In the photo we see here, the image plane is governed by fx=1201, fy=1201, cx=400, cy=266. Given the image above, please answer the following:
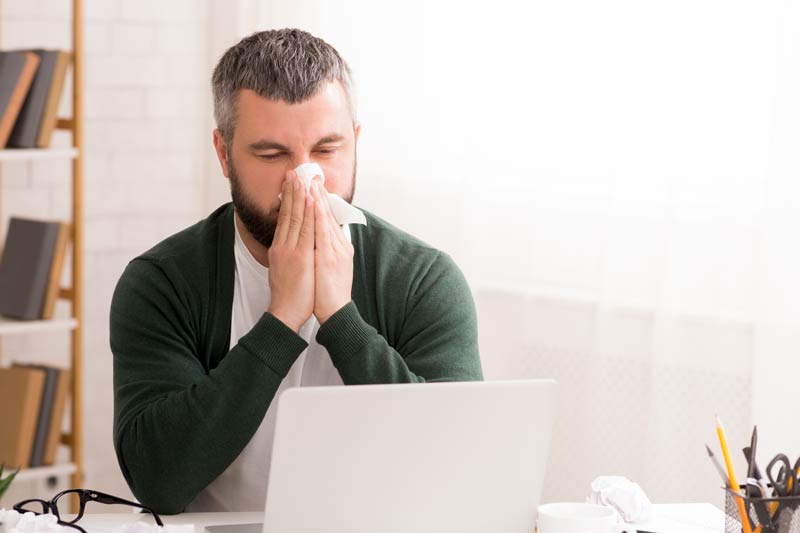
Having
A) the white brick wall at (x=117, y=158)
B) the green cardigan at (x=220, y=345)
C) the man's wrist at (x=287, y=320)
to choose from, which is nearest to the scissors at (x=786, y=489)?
the green cardigan at (x=220, y=345)

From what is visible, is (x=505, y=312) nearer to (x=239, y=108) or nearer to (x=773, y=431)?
(x=773, y=431)

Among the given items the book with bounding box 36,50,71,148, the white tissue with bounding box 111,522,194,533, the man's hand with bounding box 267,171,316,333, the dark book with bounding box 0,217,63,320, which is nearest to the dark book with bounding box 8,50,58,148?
the book with bounding box 36,50,71,148

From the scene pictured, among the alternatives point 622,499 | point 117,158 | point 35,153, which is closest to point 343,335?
point 622,499

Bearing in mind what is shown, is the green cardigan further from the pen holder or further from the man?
the pen holder

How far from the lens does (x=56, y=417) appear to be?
2938 mm

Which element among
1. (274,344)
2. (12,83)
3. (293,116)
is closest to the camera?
(274,344)

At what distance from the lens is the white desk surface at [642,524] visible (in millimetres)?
1431

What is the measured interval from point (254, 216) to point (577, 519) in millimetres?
689

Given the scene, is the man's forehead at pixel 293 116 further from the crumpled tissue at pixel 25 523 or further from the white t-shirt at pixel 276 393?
the crumpled tissue at pixel 25 523

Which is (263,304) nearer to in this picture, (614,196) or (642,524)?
(642,524)

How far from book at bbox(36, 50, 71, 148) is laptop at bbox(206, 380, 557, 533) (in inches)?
72.6

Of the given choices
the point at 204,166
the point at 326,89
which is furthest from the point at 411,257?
the point at 204,166

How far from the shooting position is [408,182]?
2.96 meters

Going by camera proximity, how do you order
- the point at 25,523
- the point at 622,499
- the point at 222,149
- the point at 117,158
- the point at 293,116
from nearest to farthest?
the point at 25,523
the point at 622,499
the point at 293,116
the point at 222,149
the point at 117,158
